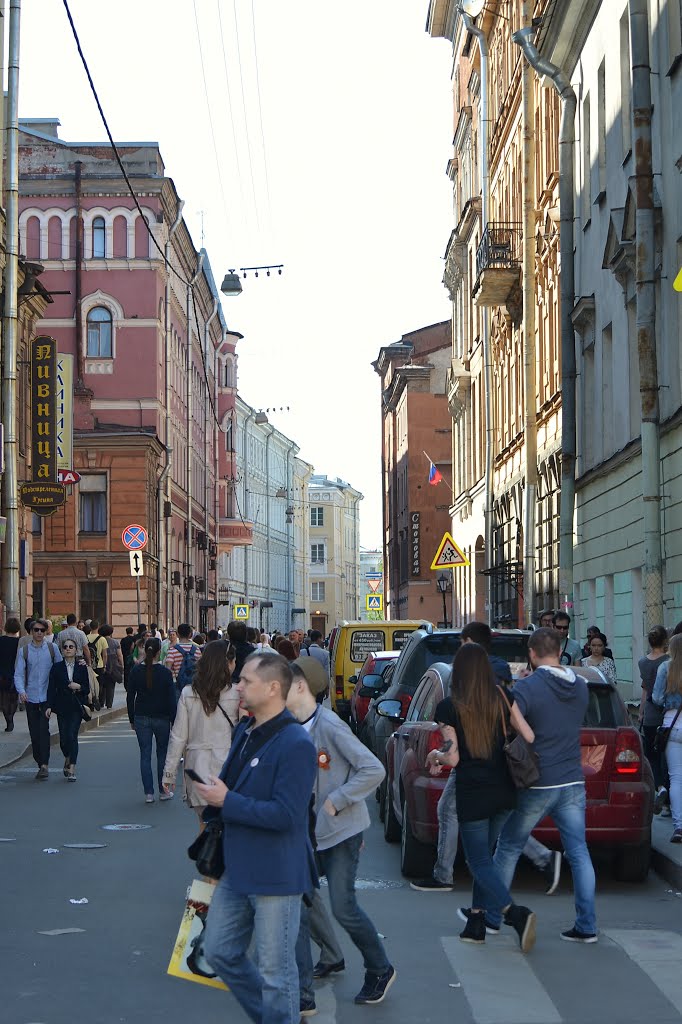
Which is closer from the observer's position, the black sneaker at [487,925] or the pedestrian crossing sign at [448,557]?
the black sneaker at [487,925]

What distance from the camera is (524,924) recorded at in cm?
827

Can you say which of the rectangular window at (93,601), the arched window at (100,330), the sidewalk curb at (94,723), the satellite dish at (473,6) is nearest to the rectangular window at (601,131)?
the sidewalk curb at (94,723)

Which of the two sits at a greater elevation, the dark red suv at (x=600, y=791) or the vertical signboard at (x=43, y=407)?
Result: the vertical signboard at (x=43, y=407)

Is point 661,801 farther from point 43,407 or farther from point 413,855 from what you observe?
point 43,407

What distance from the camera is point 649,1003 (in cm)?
722

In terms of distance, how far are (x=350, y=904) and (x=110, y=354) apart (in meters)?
51.9

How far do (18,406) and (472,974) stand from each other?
32.5m

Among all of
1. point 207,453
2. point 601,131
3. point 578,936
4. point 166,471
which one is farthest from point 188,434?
point 578,936

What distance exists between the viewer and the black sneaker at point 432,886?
1046 centimetres

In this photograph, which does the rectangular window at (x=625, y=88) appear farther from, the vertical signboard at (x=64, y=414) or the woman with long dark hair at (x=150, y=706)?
the vertical signboard at (x=64, y=414)

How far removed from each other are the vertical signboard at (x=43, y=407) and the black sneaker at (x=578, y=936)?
29951 mm

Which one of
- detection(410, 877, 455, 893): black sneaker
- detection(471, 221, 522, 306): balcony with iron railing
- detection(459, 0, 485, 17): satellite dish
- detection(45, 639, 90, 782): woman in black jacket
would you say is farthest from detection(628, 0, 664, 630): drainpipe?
detection(459, 0, 485, 17): satellite dish

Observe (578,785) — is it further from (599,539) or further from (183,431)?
(183,431)

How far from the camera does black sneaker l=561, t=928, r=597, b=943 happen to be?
8.59m
